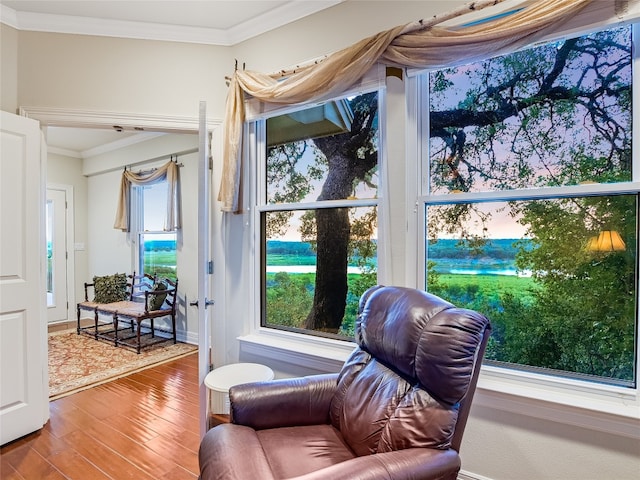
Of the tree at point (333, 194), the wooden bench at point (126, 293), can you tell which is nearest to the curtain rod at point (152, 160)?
the wooden bench at point (126, 293)

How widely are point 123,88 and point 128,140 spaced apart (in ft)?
9.06

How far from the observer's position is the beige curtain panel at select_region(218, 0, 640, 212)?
1441 millimetres

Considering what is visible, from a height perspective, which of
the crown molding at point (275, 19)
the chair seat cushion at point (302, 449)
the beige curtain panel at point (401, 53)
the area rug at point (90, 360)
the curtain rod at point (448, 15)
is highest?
the crown molding at point (275, 19)

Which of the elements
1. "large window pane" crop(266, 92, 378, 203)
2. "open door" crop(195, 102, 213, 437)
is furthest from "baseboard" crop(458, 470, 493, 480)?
"large window pane" crop(266, 92, 378, 203)

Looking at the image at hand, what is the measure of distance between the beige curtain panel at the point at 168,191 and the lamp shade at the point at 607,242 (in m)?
4.12

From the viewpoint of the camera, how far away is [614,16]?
55.0 inches

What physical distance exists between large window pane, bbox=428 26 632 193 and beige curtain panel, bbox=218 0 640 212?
0.63ft

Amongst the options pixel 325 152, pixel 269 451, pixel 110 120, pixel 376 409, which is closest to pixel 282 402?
pixel 269 451

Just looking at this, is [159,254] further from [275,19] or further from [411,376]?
[411,376]

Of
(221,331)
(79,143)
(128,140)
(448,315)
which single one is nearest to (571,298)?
(448,315)

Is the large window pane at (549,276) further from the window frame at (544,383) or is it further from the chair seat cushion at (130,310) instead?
the chair seat cushion at (130,310)

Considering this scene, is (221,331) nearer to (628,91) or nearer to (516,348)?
(516,348)

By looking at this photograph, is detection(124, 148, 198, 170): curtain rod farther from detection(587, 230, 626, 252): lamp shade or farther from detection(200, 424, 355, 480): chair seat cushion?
detection(587, 230, 626, 252): lamp shade

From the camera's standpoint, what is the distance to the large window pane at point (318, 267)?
6.97 feet
